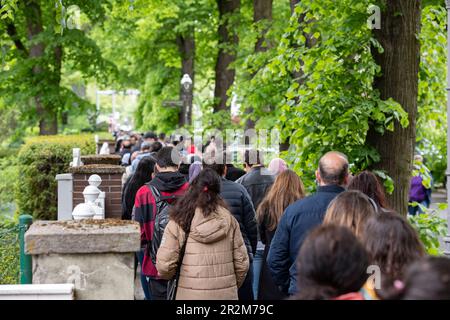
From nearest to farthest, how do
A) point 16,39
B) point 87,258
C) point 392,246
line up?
point 392,246 → point 87,258 → point 16,39

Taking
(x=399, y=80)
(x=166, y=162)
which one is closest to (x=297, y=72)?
(x=399, y=80)

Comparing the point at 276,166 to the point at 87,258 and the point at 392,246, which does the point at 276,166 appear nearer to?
the point at 87,258

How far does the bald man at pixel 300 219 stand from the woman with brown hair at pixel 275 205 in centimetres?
160

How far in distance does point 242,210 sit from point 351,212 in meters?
2.84

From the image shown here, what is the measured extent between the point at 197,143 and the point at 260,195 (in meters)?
14.2

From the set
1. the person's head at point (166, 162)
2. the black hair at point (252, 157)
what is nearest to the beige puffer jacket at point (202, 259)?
the person's head at point (166, 162)

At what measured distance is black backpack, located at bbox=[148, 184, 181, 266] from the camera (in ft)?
24.2

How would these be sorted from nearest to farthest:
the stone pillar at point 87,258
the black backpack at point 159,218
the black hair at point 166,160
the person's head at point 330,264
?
1. the person's head at point 330,264
2. the stone pillar at point 87,258
3. the black backpack at point 159,218
4. the black hair at point 166,160

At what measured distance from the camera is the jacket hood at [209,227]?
21.9 ft

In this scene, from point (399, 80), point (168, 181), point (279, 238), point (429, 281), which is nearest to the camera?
point (429, 281)

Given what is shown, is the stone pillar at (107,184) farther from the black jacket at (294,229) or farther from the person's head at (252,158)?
the black jacket at (294,229)

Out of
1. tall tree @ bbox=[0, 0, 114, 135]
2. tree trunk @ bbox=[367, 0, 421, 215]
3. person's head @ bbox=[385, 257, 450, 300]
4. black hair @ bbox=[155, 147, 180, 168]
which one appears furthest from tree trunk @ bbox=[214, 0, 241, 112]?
person's head @ bbox=[385, 257, 450, 300]

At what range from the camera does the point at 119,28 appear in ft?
109

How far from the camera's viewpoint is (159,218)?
24.4 feet
